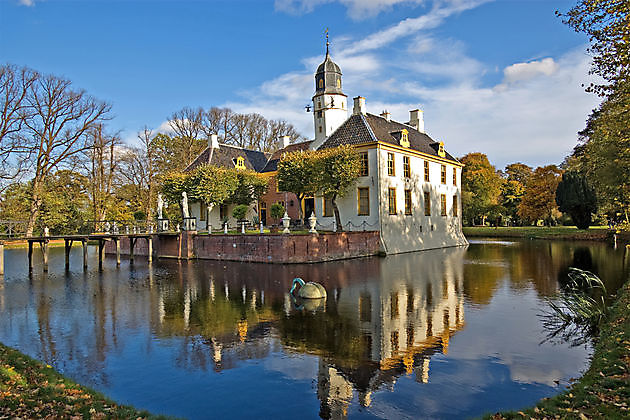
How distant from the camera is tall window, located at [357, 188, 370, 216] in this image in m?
24.5

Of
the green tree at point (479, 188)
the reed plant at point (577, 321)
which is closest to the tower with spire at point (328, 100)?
the reed plant at point (577, 321)

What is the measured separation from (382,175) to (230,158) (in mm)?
13546

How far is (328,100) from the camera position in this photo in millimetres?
27797

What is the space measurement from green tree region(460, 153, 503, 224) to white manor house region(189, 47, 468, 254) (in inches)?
461

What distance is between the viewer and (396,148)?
25.5m

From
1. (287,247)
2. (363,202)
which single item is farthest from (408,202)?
(287,247)

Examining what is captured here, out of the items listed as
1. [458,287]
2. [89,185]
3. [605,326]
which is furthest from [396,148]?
[89,185]

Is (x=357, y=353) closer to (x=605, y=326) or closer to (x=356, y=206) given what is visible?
(x=605, y=326)

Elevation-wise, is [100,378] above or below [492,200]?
below

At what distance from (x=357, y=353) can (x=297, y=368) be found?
1.13 meters

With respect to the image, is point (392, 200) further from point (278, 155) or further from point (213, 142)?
point (213, 142)

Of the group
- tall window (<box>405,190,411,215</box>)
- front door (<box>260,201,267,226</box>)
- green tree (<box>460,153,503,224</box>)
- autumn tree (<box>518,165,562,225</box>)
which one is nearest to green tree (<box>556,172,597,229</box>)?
autumn tree (<box>518,165,562,225</box>)

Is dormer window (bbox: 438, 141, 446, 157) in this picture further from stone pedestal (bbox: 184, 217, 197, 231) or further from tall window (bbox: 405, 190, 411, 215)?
stone pedestal (bbox: 184, 217, 197, 231)

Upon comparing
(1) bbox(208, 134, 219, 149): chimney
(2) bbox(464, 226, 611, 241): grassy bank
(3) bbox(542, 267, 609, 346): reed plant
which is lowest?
(3) bbox(542, 267, 609, 346): reed plant
